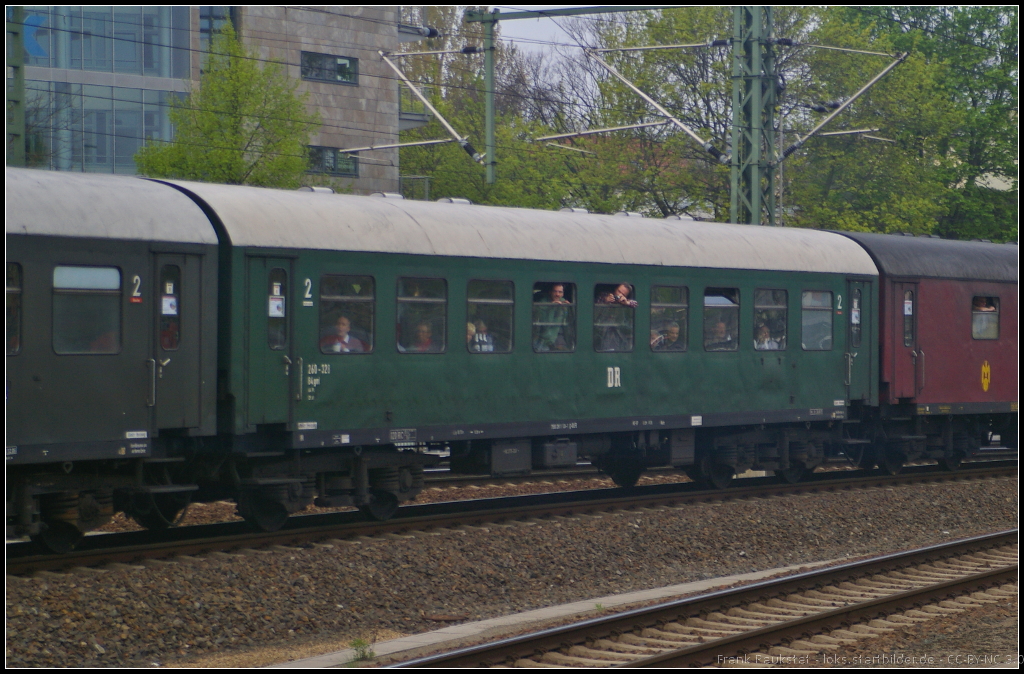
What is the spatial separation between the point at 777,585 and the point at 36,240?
7.21 m

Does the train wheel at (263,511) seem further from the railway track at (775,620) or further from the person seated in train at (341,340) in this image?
the railway track at (775,620)

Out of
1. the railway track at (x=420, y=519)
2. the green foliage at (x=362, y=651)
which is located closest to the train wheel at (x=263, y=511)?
the railway track at (x=420, y=519)

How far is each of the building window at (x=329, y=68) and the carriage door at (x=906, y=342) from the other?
27369 mm

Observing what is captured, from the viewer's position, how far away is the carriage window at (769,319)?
17.0 metres

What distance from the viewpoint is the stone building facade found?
3791 cm

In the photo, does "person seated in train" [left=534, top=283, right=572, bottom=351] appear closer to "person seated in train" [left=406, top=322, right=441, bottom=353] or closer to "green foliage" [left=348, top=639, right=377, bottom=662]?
"person seated in train" [left=406, top=322, right=441, bottom=353]

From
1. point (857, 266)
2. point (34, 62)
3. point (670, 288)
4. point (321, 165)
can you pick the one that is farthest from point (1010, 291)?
point (34, 62)

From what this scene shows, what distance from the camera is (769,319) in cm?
1722

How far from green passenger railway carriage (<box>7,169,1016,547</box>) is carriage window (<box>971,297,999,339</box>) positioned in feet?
8.59

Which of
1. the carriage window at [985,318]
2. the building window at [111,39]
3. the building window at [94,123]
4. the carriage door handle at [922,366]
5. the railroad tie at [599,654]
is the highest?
the building window at [111,39]

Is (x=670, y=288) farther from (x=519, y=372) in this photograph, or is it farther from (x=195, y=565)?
(x=195, y=565)

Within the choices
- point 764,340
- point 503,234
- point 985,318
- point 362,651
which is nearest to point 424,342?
point 503,234

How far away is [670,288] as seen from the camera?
16.0m

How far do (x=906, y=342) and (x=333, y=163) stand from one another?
27392 mm
